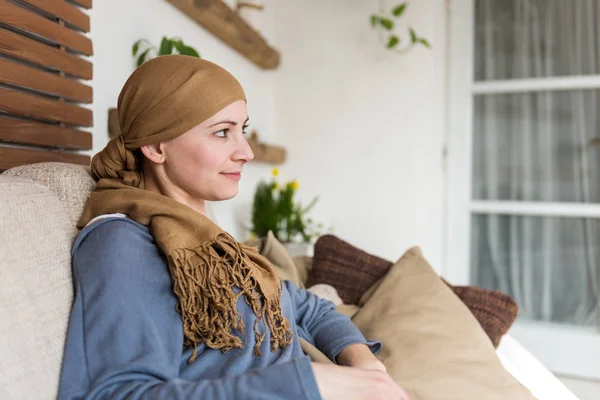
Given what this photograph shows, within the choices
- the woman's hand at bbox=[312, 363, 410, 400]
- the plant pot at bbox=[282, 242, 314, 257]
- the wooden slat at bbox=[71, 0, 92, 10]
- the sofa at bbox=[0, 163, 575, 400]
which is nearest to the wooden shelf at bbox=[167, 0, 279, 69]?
the wooden slat at bbox=[71, 0, 92, 10]

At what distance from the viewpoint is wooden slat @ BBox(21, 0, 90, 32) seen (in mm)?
1328

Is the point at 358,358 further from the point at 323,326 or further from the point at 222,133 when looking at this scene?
the point at 222,133

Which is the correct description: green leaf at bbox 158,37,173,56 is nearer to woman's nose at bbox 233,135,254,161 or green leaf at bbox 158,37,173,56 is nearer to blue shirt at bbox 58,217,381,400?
woman's nose at bbox 233,135,254,161

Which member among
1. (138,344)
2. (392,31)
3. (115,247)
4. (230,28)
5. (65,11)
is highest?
(392,31)

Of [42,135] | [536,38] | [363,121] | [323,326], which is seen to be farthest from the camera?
[363,121]

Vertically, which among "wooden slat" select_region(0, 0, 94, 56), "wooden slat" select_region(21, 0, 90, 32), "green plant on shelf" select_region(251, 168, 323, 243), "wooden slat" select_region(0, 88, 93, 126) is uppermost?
"wooden slat" select_region(21, 0, 90, 32)

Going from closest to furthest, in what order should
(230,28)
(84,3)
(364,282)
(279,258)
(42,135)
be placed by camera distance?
(42,135) → (84,3) → (279,258) → (364,282) → (230,28)

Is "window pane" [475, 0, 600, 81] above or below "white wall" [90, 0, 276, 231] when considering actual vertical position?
above

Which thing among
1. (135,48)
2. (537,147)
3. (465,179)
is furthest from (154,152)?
(537,147)

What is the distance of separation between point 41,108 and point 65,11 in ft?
0.91

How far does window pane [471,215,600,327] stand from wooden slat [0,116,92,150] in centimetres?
213

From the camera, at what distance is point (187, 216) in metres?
0.96

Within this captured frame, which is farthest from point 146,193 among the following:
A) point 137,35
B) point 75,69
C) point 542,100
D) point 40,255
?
point 542,100

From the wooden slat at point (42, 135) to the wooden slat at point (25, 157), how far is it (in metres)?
0.02
